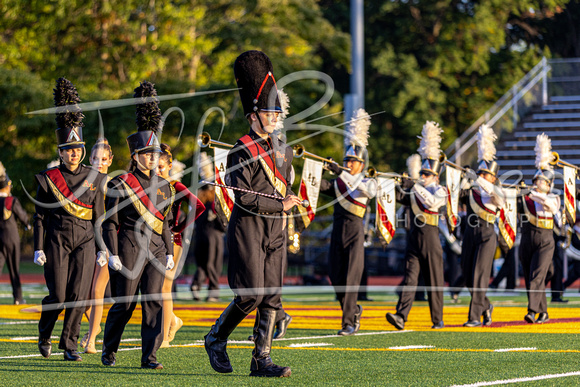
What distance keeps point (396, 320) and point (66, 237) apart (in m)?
4.07

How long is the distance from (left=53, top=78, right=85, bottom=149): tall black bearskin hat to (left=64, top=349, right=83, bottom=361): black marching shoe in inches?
68.4

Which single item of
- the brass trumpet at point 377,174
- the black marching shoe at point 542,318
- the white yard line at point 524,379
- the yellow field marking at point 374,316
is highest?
the brass trumpet at point 377,174

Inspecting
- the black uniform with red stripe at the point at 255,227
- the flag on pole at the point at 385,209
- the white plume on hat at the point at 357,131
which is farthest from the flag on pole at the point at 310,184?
the black uniform with red stripe at the point at 255,227

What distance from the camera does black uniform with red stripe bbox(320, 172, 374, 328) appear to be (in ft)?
36.5

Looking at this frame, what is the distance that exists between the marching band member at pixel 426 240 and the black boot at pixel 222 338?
4.02 metres

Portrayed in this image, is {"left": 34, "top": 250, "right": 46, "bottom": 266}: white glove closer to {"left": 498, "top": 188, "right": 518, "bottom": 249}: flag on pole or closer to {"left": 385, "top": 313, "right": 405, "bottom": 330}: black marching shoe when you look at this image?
{"left": 385, "top": 313, "right": 405, "bottom": 330}: black marching shoe

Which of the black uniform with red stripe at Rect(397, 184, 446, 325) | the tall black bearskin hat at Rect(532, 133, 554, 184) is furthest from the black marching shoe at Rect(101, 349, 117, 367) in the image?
the tall black bearskin hat at Rect(532, 133, 554, 184)

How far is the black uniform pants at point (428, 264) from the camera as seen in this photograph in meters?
11.5

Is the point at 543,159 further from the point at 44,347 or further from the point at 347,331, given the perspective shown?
the point at 44,347

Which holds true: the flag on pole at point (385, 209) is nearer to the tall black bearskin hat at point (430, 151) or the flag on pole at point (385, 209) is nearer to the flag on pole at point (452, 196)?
the tall black bearskin hat at point (430, 151)

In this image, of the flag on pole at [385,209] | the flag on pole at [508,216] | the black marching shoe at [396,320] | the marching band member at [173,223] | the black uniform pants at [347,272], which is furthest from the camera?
the flag on pole at [508,216]

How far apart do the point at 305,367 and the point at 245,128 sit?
22474mm

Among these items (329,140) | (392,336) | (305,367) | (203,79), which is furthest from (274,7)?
(305,367)

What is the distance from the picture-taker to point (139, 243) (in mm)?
8008
